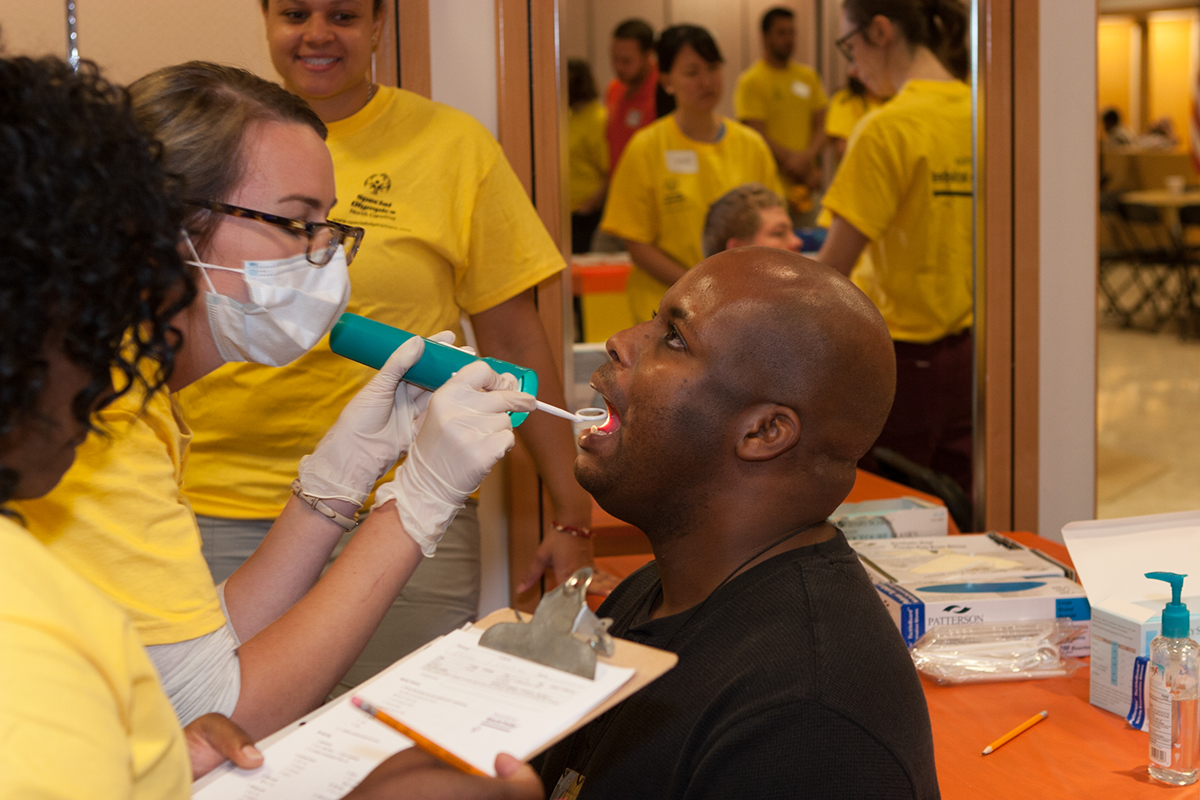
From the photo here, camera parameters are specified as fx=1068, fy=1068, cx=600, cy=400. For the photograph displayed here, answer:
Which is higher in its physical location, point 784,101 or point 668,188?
point 784,101

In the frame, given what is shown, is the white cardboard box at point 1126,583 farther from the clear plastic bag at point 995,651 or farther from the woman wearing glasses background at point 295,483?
the woman wearing glasses background at point 295,483

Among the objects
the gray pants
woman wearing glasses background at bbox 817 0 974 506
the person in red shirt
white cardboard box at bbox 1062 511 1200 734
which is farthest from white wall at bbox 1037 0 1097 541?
the person in red shirt

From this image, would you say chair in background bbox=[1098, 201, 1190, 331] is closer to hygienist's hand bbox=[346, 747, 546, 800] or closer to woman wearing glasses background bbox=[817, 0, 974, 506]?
woman wearing glasses background bbox=[817, 0, 974, 506]

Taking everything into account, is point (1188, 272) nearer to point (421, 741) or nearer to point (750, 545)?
point (750, 545)

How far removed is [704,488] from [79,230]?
0.82 metres

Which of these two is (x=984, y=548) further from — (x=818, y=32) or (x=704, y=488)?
(x=818, y=32)

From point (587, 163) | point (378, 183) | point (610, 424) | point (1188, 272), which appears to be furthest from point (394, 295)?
point (1188, 272)

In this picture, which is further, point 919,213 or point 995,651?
point 919,213

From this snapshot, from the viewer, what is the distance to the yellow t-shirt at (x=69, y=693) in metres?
0.53

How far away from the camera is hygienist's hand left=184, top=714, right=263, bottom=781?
34.6 inches

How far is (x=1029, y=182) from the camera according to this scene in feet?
8.63

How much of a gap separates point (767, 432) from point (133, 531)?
699 millimetres

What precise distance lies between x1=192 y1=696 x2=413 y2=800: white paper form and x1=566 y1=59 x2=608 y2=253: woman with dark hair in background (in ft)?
7.29

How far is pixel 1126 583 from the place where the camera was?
157cm
